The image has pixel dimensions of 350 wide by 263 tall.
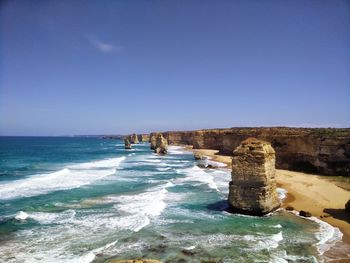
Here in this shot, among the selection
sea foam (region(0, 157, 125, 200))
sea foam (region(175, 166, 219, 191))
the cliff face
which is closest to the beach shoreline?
the cliff face

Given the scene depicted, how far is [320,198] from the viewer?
83.0 feet

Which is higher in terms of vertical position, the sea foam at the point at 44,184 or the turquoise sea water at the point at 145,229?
the sea foam at the point at 44,184

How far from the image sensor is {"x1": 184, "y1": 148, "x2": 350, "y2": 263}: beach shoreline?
19312mm

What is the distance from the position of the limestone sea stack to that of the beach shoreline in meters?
3.29

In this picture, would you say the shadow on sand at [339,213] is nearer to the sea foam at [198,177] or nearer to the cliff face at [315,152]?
the sea foam at [198,177]

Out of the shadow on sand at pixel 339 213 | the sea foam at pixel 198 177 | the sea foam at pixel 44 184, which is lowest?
the shadow on sand at pixel 339 213

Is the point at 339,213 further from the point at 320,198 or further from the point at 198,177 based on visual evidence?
the point at 198,177

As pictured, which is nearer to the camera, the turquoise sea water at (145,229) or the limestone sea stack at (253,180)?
the turquoise sea water at (145,229)

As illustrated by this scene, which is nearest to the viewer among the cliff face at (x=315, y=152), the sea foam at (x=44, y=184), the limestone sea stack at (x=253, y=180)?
the limestone sea stack at (x=253, y=180)

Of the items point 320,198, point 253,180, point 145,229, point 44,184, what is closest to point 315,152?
point 320,198

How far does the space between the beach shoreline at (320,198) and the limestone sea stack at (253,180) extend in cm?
329

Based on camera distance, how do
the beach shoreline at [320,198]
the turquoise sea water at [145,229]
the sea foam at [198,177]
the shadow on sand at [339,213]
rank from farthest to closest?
the sea foam at [198,177], the shadow on sand at [339,213], the beach shoreline at [320,198], the turquoise sea water at [145,229]

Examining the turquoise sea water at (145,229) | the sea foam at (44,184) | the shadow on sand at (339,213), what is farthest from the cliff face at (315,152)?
the sea foam at (44,184)

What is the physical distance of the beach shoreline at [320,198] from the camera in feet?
63.4
